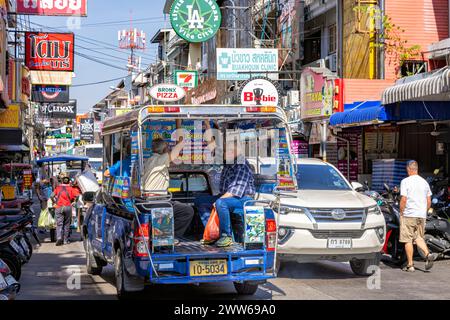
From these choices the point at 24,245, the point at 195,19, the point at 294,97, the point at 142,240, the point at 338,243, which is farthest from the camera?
the point at 294,97

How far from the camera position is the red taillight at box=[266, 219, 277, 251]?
9.46m

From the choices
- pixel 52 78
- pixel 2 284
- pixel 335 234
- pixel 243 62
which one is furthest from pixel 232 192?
pixel 52 78

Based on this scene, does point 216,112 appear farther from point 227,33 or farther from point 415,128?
point 227,33

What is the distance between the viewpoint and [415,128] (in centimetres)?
2144

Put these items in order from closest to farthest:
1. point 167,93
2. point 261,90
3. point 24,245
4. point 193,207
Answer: point 193,207
point 24,245
point 167,93
point 261,90

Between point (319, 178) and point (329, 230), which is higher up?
point (319, 178)

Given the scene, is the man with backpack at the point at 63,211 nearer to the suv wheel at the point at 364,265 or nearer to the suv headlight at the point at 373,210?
the suv wheel at the point at 364,265

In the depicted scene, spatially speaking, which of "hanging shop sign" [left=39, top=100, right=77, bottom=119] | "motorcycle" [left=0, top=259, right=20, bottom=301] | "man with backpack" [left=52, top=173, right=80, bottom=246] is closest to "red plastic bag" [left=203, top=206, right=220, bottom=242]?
"motorcycle" [left=0, top=259, right=20, bottom=301]

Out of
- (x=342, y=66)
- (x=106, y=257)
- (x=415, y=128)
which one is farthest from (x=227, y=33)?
(x=106, y=257)

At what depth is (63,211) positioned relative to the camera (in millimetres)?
18266

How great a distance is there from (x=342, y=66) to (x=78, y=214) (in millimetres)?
10379

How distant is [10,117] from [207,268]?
2000 centimetres

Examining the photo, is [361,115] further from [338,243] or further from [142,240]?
[142,240]

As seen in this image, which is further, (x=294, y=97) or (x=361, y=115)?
(x=294, y=97)
